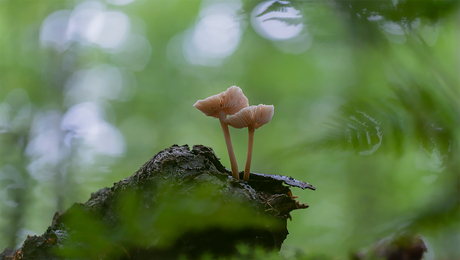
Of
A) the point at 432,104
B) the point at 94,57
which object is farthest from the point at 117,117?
the point at 432,104

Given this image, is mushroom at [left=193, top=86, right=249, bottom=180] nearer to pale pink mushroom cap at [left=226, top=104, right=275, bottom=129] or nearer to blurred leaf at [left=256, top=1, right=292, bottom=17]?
pale pink mushroom cap at [left=226, top=104, right=275, bottom=129]

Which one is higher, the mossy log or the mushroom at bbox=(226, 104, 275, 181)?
the mushroom at bbox=(226, 104, 275, 181)

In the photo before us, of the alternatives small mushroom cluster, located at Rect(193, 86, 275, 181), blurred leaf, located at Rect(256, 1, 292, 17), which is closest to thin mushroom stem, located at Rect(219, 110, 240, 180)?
small mushroom cluster, located at Rect(193, 86, 275, 181)

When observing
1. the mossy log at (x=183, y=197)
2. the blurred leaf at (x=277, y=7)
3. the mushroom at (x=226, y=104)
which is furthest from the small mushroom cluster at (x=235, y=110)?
the blurred leaf at (x=277, y=7)

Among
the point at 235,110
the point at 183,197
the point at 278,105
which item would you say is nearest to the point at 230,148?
the point at 235,110

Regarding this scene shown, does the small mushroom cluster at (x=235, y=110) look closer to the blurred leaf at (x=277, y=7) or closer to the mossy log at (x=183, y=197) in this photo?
the mossy log at (x=183, y=197)
